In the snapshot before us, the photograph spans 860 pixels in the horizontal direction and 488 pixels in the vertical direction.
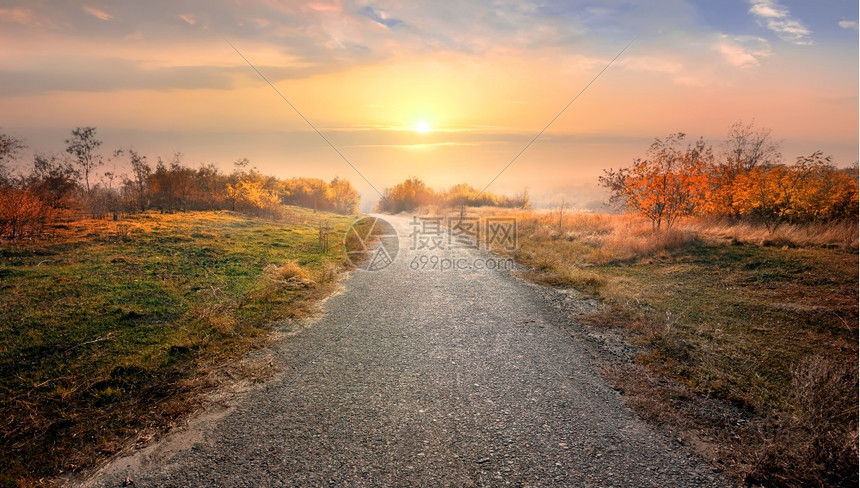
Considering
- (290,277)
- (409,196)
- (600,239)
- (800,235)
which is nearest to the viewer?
(290,277)

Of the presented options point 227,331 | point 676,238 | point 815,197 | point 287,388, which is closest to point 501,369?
point 287,388

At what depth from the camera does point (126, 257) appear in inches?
614

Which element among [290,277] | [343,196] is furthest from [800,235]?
[343,196]

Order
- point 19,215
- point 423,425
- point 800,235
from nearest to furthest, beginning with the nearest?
point 423,425
point 19,215
point 800,235

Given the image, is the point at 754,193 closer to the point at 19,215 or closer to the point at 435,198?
the point at 19,215

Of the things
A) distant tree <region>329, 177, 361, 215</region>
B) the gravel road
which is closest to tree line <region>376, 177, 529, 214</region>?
distant tree <region>329, 177, 361, 215</region>

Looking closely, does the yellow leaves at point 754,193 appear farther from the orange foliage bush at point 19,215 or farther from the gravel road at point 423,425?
the orange foliage bush at point 19,215

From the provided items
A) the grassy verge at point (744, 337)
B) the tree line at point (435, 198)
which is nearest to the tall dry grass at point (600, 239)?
the grassy verge at point (744, 337)

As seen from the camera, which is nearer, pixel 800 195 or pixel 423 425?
pixel 423 425

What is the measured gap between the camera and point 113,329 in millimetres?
8664

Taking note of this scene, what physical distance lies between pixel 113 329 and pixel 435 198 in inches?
3493

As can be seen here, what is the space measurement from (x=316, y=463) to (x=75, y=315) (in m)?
8.78

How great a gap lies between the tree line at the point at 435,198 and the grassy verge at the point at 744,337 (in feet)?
235

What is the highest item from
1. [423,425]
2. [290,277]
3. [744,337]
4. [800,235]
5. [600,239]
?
[800,235]
